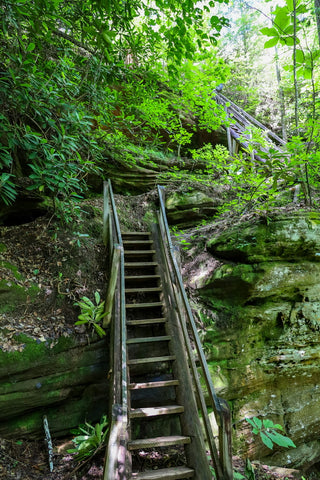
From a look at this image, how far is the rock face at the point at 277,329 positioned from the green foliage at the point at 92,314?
6.05 feet

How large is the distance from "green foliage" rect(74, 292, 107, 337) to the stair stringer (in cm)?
110

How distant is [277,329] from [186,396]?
227 cm

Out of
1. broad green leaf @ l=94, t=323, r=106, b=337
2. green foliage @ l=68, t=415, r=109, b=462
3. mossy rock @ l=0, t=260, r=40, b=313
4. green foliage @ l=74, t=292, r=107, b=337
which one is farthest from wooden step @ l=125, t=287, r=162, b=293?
green foliage @ l=68, t=415, r=109, b=462

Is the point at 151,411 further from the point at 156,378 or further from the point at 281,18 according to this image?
the point at 281,18

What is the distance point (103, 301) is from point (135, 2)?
15.8ft

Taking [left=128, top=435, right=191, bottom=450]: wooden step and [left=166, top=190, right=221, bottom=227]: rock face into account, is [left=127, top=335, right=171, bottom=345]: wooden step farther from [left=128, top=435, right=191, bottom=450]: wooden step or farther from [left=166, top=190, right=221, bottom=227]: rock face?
[left=166, top=190, right=221, bottom=227]: rock face

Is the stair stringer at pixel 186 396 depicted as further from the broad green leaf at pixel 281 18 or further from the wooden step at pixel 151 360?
the broad green leaf at pixel 281 18

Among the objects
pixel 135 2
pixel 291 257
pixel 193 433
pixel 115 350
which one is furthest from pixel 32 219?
pixel 291 257

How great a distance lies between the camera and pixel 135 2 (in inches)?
164

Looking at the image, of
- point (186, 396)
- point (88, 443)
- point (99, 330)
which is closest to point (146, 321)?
point (99, 330)

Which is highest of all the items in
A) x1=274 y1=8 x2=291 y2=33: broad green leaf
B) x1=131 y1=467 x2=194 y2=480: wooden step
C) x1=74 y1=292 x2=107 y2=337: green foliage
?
x1=274 y1=8 x2=291 y2=33: broad green leaf

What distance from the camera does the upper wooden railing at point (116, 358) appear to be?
2406 mm

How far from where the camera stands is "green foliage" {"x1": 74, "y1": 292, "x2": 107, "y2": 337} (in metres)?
4.26

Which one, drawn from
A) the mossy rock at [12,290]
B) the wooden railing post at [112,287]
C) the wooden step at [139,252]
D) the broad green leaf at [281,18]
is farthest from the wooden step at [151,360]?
the broad green leaf at [281,18]
